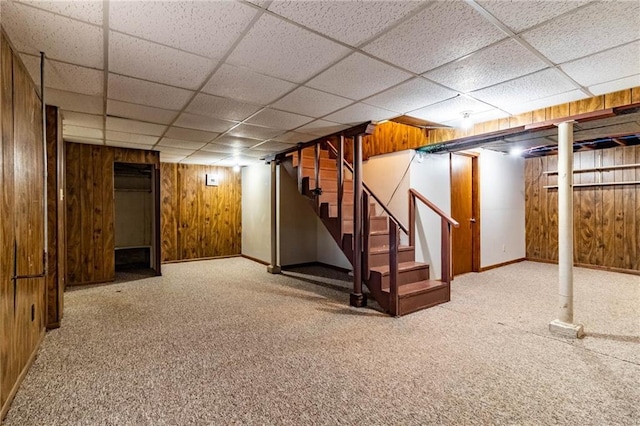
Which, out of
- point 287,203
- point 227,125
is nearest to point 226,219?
point 287,203

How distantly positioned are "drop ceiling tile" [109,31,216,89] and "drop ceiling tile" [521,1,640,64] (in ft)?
6.89

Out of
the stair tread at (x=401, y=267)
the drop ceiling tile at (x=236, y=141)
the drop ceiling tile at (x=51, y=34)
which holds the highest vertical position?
the drop ceiling tile at (x=236, y=141)

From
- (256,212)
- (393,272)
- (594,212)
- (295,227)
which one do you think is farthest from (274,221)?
(594,212)

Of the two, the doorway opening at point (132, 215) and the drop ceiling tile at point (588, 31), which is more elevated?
the drop ceiling tile at point (588, 31)

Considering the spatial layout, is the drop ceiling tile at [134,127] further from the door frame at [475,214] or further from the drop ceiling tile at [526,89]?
the door frame at [475,214]

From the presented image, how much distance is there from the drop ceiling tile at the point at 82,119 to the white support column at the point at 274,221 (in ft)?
8.99

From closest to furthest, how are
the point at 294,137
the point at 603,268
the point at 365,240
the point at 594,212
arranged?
1. the point at 365,240
2. the point at 294,137
3. the point at 603,268
4. the point at 594,212

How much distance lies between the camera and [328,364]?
239 centimetres

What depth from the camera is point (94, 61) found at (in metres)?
2.11

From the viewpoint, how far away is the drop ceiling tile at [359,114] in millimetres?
3139

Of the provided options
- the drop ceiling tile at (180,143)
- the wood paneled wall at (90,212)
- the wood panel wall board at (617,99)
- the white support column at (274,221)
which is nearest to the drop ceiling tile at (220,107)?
the drop ceiling tile at (180,143)

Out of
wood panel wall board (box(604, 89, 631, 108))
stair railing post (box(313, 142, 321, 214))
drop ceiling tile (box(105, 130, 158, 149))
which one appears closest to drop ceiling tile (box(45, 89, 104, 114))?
drop ceiling tile (box(105, 130, 158, 149))

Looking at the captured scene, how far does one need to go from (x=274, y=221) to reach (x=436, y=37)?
453 centimetres

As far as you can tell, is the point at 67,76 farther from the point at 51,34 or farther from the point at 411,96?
the point at 411,96
